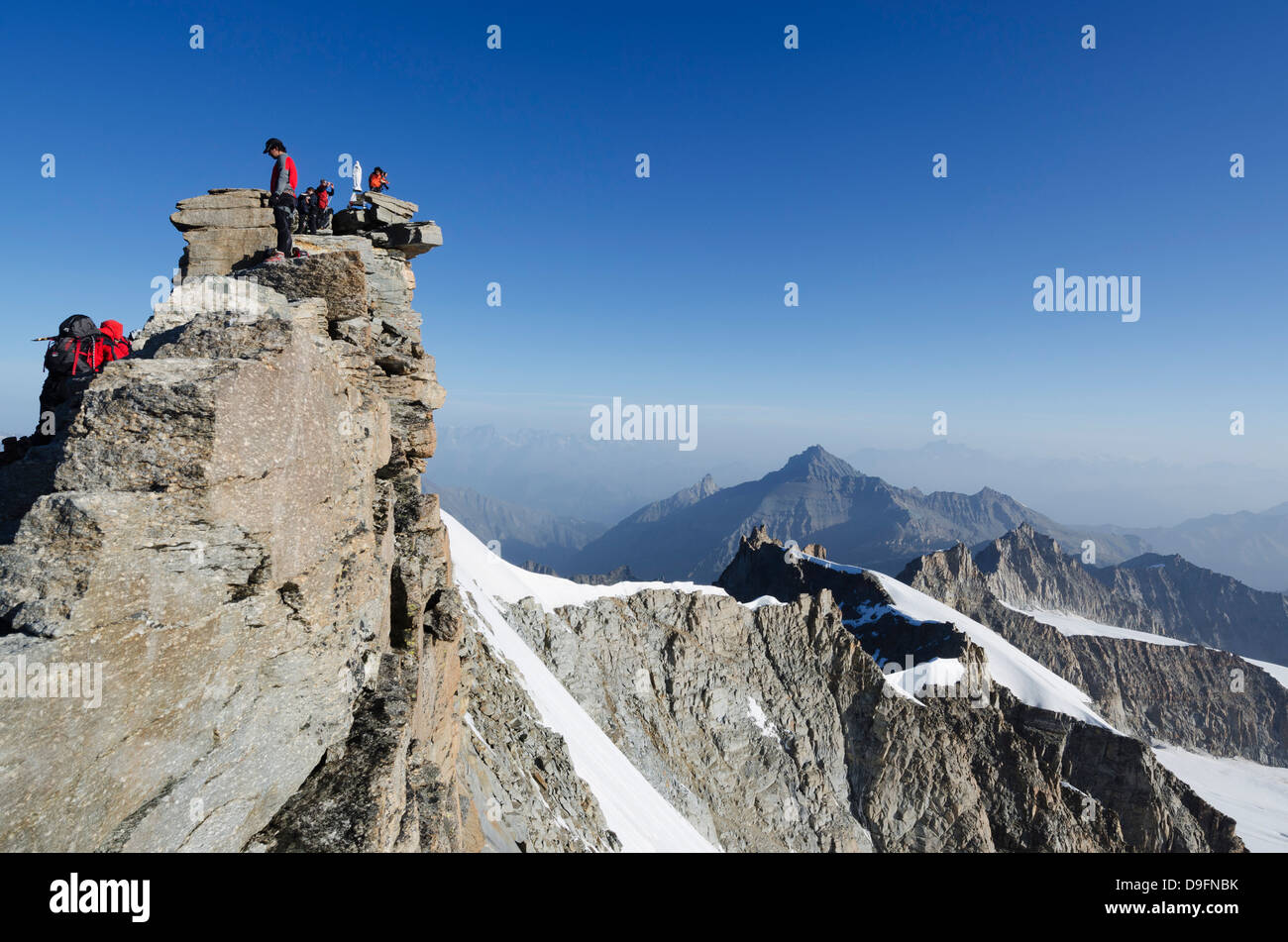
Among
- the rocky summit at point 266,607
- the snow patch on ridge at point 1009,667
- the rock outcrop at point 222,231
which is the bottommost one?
the snow patch on ridge at point 1009,667

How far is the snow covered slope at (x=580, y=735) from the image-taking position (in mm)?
32719

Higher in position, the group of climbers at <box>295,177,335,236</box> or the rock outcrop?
the group of climbers at <box>295,177,335,236</box>

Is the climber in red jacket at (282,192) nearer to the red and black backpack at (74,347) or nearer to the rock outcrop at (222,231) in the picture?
the rock outcrop at (222,231)

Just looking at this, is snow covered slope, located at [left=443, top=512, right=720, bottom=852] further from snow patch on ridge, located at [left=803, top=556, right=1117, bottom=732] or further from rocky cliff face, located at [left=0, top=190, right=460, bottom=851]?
snow patch on ridge, located at [left=803, top=556, right=1117, bottom=732]

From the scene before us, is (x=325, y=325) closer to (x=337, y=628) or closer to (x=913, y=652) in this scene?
(x=337, y=628)

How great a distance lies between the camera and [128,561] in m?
5.68

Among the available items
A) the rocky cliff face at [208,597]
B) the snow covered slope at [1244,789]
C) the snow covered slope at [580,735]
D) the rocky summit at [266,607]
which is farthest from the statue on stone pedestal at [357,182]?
the snow covered slope at [1244,789]

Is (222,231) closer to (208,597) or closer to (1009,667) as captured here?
(208,597)

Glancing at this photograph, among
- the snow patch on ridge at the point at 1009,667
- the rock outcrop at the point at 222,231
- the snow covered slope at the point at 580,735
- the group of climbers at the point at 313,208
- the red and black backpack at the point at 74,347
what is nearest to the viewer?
the red and black backpack at the point at 74,347

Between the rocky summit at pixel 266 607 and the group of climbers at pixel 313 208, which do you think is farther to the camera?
the group of climbers at pixel 313 208

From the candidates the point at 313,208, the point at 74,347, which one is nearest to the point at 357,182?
the point at 313,208

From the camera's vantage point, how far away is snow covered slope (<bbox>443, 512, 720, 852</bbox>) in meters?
32.7

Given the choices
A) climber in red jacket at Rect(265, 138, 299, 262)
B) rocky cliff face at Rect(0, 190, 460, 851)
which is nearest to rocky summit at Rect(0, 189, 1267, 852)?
rocky cliff face at Rect(0, 190, 460, 851)
